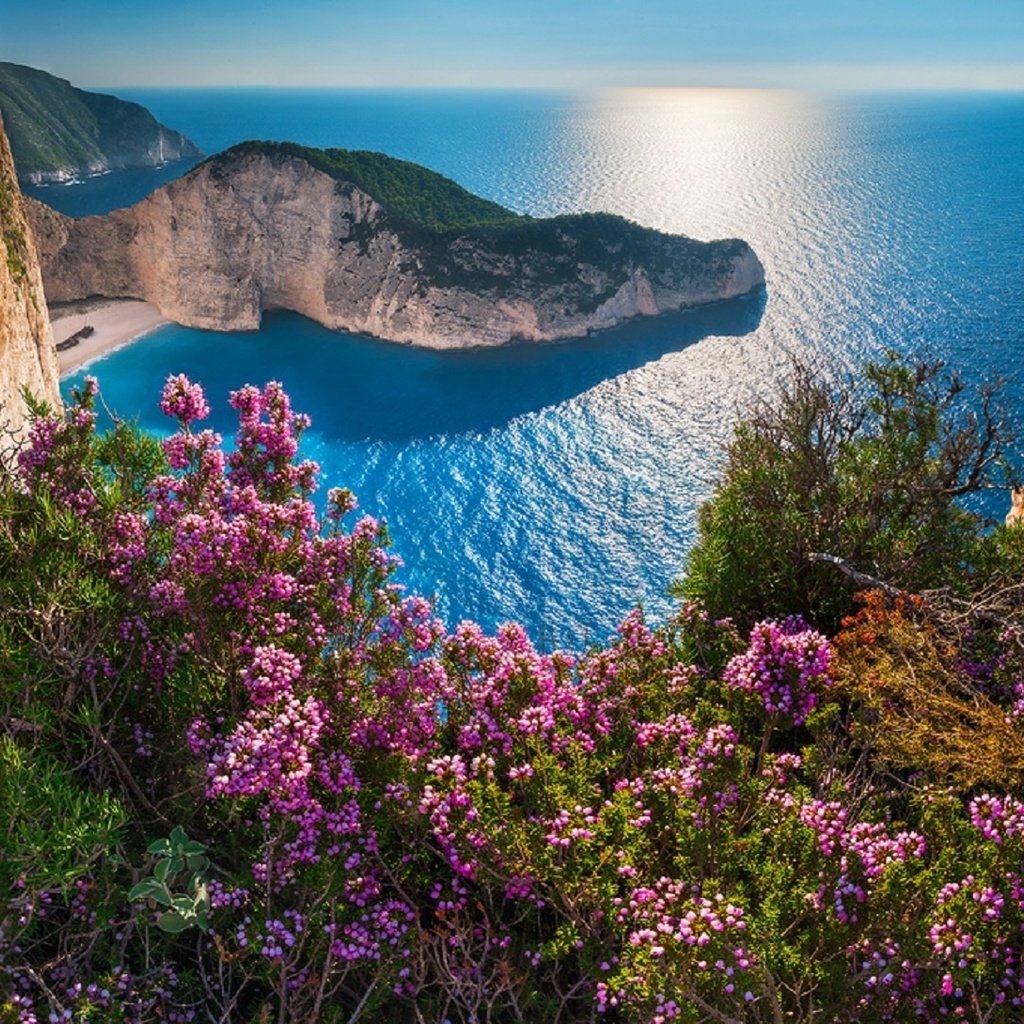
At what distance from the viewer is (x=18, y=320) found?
69.4ft

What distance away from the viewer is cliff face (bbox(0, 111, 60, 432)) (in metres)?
19.4

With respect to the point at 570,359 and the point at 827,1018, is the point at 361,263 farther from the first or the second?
the point at 827,1018

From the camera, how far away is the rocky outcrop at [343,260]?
72062mm

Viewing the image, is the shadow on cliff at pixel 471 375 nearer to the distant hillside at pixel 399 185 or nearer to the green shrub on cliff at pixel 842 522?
the distant hillside at pixel 399 185

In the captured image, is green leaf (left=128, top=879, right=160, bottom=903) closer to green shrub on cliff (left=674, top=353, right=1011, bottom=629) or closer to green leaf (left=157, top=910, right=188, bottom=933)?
green leaf (left=157, top=910, right=188, bottom=933)

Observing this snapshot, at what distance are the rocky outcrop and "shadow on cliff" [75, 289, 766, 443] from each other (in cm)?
211

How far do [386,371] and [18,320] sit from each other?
1860 inches

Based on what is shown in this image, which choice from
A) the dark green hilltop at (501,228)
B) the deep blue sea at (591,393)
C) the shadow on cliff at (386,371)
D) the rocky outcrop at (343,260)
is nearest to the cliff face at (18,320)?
the deep blue sea at (591,393)

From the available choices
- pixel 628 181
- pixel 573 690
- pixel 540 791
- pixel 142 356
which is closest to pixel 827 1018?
pixel 540 791

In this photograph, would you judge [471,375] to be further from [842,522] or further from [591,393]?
[842,522]

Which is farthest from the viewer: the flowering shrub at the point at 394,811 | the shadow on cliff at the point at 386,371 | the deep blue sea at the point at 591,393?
the shadow on cliff at the point at 386,371

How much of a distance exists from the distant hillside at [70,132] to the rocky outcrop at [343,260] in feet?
262

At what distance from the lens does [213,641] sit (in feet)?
31.6

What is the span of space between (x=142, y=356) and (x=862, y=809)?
7117cm
